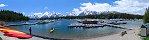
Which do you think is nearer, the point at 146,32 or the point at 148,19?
the point at 146,32

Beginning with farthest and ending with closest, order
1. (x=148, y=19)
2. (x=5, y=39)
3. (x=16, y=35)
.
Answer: (x=148, y=19) → (x=5, y=39) → (x=16, y=35)

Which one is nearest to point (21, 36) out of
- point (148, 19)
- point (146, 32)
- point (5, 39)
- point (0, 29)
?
point (0, 29)

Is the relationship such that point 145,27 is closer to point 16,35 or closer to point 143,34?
point 143,34

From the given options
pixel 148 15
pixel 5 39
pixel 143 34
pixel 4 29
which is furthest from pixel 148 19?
pixel 4 29

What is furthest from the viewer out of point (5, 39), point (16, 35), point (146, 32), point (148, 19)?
point (148, 19)

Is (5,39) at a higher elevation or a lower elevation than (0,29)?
lower

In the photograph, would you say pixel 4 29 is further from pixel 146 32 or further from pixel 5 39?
pixel 146 32

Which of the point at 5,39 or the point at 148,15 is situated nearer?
the point at 5,39

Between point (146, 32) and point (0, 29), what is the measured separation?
28.5 meters

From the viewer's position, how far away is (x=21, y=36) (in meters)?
14.5

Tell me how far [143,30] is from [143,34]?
0.60m

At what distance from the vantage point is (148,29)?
4022 cm

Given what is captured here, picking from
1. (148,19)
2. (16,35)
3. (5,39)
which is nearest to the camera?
(16,35)

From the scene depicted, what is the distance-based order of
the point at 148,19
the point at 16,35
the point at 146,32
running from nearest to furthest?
the point at 16,35 → the point at 146,32 → the point at 148,19
